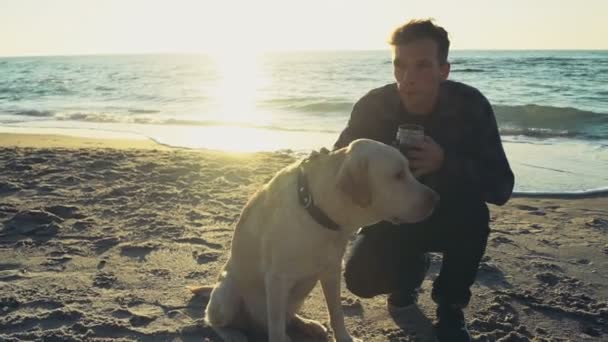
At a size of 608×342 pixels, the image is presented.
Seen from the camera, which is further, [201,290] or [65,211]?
[65,211]

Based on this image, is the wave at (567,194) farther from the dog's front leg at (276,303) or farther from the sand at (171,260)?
the dog's front leg at (276,303)

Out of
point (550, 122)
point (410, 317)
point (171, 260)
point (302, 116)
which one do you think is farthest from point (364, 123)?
point (302, 116)

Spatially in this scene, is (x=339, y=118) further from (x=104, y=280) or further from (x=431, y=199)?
(x=431, y=199)

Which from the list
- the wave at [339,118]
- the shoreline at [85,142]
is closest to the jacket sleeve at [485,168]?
the shoreline at [85,142]

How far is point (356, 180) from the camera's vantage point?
2877 mm

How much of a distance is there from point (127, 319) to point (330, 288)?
136cm

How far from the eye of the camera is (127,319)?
12.1ft

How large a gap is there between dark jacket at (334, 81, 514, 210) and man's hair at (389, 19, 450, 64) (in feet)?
1.00

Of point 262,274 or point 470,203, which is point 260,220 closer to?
point 262,274

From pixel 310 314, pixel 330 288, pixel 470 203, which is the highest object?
pixel 470 203

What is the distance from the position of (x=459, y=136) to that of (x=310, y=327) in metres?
1.53

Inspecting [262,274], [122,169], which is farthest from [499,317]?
[122,169]

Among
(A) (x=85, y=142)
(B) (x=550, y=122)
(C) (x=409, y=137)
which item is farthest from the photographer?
(B) (x=550, y=122)

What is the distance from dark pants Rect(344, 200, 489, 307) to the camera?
3549 mm
